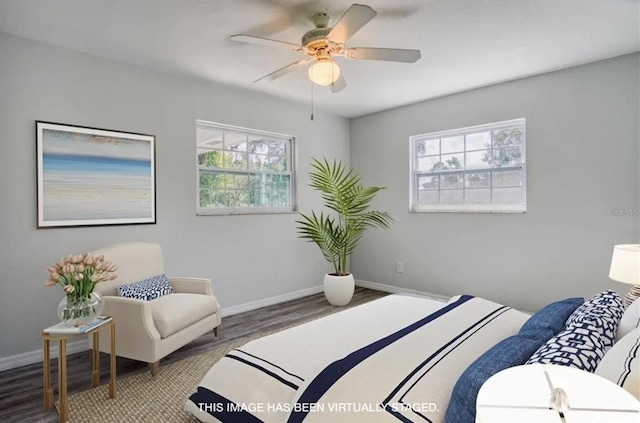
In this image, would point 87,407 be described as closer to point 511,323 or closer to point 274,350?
point 274,350

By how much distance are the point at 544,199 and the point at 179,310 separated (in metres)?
3.54

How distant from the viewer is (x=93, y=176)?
2.98 meters

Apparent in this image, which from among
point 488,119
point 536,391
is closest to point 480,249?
point 488,119

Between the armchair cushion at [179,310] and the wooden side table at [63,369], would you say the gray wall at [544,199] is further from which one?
the wooden side table at [63,369]

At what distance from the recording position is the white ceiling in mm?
2273

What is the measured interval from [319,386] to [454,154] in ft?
12.0

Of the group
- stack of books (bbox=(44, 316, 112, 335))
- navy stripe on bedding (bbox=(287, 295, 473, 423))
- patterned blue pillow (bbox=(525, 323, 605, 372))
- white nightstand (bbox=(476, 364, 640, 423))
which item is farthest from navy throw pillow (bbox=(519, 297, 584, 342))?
stack of books (bbox=(44, 316, 112, 335))

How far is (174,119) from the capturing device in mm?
3520

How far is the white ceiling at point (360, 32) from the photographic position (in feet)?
7.46

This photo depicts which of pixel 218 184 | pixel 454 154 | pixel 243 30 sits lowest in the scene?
pixel 218 184

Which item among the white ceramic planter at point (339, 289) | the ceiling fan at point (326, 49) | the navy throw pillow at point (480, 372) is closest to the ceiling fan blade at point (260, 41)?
the ceiling fan at point (326, 49)

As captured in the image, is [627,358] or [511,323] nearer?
[627,358]

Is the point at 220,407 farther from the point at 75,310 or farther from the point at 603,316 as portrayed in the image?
the point at 603,316

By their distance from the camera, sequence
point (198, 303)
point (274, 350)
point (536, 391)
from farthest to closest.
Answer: point (198, 303) → point (274, 350) → point (536, 391)
